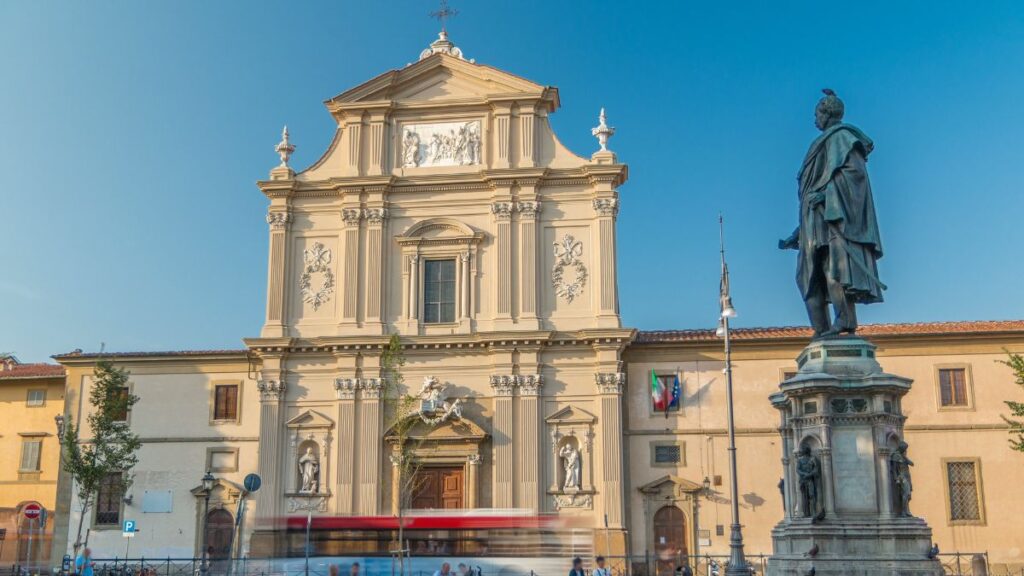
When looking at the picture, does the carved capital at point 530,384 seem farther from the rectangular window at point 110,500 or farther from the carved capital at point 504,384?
the rectangular window at point 110,500

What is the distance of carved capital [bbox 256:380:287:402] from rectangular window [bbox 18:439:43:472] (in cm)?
1293

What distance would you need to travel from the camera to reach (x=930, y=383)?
36.4 metres

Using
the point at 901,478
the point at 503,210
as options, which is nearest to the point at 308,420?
the point at 503,210

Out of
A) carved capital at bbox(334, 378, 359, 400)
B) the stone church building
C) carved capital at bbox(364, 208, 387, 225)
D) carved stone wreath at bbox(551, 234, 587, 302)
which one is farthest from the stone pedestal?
carved capital at bbox(364, 208, 387, 225)

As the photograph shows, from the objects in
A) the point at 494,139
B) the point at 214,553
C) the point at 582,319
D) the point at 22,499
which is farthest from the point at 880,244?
the point at 22,499

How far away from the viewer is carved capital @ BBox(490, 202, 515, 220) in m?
37.9

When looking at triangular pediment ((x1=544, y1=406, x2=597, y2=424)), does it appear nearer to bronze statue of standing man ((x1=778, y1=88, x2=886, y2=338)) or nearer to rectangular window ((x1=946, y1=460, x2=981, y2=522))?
rectangular window ((x1=946, y1=460, x2=981, y2=522))

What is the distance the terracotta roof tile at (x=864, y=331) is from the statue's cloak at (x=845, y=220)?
2322 centimetres

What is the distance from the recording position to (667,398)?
122 ft

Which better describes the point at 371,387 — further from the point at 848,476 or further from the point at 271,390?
the point at 848,476

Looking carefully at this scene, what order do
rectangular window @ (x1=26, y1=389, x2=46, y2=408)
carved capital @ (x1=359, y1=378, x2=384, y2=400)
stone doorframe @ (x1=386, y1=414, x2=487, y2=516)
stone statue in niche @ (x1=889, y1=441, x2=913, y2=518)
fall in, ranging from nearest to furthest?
stone statue in niche @ (x1=889, y1=441, x2=913, y2=518), stone doorframe @ (x1=386, y1=414, x2=487, y2=516), carved capital @ (x1=359, y1=378, x2=384, y2=400), rectangular window @ (x1=26, y1=389, x2=46, y2=408)

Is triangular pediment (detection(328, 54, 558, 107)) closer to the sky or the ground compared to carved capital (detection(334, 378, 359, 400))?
closer to the sky

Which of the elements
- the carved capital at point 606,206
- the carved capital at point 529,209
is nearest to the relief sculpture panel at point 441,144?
the carved capital at point 529,209

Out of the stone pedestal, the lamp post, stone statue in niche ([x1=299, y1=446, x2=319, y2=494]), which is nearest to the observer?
the stone pedestal
